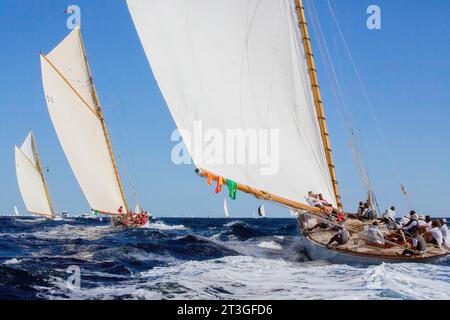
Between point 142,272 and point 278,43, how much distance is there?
444 inches

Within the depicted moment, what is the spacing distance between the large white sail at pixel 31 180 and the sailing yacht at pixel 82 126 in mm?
30793

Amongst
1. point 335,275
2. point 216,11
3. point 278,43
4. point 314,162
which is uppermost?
point 216,11

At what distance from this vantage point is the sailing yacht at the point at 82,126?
50.4 metres

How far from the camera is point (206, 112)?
21.1 meters

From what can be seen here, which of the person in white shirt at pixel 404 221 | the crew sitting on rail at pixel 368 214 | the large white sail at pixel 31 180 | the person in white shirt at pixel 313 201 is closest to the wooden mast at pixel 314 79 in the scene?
the person in white shirt at pixel 313 201

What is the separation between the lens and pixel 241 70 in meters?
21.7

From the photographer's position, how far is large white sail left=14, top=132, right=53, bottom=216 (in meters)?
80.8

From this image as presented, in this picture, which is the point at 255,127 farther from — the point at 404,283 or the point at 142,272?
the point at 404,283

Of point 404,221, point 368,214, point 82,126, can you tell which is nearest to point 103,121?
point 82,126

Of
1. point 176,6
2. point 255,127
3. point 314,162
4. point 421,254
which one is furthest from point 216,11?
point 421,254

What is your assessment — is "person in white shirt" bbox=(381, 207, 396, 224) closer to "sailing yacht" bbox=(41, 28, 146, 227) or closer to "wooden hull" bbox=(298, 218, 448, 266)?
"wooden hull" bbox=(298, 218, 448, 266)

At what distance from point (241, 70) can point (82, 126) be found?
109 feet

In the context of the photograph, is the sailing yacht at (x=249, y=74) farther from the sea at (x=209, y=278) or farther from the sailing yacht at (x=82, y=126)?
the sailing yacht at (x=82, y=126)

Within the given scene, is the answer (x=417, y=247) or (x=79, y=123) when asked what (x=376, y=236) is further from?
(x=79, y=123)
